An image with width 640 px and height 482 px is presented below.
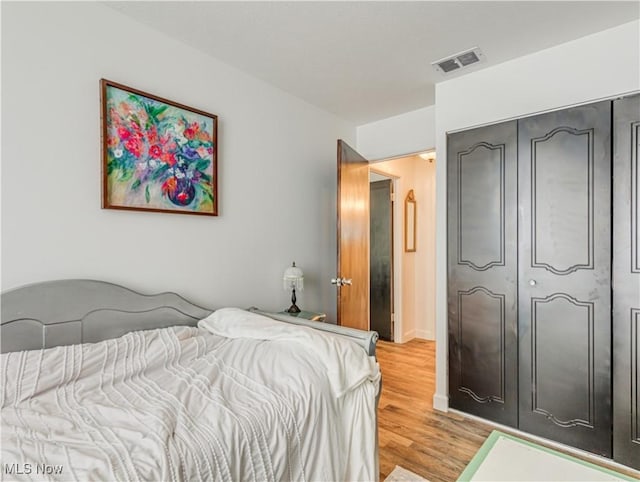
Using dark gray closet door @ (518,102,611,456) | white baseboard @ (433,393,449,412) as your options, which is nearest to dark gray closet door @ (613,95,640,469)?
dark gray closet door @ (518,102,611,456)

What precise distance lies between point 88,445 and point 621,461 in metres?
2.55

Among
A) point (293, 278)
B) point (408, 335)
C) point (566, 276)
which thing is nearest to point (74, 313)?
point (293, 278)

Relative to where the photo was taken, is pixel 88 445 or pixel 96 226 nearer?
pixel 88 445

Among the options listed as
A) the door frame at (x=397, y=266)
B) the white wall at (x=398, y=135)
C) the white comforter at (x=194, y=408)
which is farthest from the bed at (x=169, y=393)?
the door frame at (x=397, y=266)

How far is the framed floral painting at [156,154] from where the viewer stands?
1806 millimetres

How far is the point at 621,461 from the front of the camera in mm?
1867

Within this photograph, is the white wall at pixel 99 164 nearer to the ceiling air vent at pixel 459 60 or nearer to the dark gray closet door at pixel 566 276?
the ceiling air vent at pixel 459 60

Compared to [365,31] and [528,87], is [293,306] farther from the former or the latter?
[528,87]

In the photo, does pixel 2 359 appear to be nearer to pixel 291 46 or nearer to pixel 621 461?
pixel 291 46

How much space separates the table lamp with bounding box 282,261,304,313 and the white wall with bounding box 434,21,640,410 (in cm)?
107

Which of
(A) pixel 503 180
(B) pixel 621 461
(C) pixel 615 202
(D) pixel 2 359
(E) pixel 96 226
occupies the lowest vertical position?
(B) pixel 621 461

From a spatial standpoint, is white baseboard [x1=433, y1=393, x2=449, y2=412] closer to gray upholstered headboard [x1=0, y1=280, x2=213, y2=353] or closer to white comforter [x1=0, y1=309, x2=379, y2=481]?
white comforter [x1=0, y1=309, x2=379, y2=481]

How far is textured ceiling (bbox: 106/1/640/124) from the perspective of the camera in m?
1.80

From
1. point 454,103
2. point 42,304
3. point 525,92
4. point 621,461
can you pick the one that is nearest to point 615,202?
point 525,92
